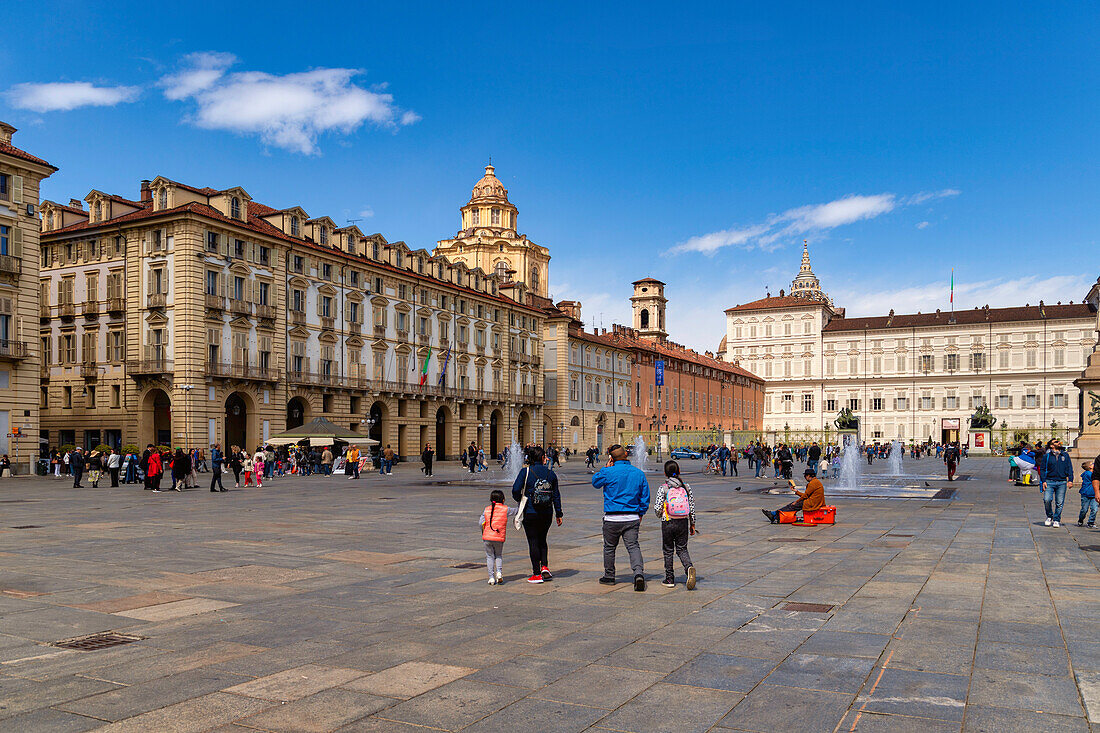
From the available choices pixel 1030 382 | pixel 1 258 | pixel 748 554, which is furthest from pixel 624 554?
pixel 1030 382

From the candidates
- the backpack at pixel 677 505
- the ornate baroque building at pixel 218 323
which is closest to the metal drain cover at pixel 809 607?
the backpack at pixel 677 505

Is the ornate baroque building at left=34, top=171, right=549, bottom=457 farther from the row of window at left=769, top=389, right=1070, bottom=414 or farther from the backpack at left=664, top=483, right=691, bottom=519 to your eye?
the row of window at left=769, top=389, right=1070, bottom=414

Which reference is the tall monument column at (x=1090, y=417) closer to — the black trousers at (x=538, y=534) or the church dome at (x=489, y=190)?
the black trousers at (x=538, y=534)

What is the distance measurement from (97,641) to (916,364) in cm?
12025

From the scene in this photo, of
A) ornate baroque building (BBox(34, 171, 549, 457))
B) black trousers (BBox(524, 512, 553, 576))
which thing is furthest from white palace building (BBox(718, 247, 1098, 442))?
black trousers (BBox(524, 512, 553, 576))

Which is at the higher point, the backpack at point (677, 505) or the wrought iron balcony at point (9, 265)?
the wrought iron balcony at point (9, 265)

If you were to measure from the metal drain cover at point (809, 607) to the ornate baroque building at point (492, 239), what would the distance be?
88.3m

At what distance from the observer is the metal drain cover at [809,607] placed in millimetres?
9156

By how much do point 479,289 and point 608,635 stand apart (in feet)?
219

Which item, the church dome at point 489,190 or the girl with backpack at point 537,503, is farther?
the church dome at point 489,190

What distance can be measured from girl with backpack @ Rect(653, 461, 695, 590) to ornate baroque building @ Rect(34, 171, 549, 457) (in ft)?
136

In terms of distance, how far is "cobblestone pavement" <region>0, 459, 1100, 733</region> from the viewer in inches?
230

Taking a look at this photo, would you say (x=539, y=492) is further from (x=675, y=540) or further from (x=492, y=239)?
(x=492, y=239)

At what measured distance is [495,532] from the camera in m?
10.6
